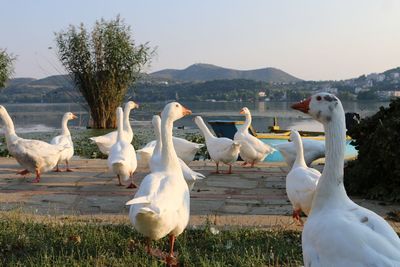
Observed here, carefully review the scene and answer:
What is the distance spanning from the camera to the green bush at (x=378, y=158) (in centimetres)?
781

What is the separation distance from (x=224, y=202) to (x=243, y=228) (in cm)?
188

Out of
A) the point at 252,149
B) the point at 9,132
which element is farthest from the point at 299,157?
the point at 9,132

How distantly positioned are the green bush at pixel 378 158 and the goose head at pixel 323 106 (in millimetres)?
4040

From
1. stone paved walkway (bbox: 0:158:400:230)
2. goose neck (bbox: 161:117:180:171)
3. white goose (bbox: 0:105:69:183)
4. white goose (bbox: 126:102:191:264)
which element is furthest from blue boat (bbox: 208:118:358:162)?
white goose (bbox: 126:102:191:264)

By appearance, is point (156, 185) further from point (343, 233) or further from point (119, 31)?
point (119, 31)

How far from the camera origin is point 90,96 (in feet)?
86.2

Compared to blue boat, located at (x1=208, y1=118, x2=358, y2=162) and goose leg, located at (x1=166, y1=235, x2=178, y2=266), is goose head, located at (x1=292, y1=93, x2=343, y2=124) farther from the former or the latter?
blue boat, located at (x1=208, y1=118, x2=358, y2=162)

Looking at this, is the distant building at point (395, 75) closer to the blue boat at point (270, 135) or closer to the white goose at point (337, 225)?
the blue boat at point (270, 135)

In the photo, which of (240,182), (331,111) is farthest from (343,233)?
(240,182)

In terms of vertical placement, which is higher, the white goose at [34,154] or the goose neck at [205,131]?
the goose neck at [205,131]

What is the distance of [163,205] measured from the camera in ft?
15.6

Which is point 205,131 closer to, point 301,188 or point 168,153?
point 301,188

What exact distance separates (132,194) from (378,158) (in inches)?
166

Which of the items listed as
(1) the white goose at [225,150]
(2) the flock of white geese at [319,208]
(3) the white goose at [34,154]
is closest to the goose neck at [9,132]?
(3) the white goose at [34,154]
